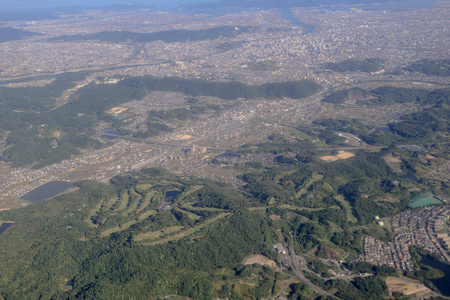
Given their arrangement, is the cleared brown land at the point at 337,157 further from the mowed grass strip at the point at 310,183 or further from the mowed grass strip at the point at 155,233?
the mowed grass strip at the point at 155,233

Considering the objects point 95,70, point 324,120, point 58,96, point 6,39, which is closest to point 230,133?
point 324,120

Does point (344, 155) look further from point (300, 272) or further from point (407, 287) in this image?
point (407, 287)

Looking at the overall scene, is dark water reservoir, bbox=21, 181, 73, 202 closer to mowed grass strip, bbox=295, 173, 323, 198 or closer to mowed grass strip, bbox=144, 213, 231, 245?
mowed grass strip, bbox=144, 213, 231, 245

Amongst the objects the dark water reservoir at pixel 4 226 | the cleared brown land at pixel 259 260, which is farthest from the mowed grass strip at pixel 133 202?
the cleared brown land at pixel 259 260

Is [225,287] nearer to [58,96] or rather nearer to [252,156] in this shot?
[252,156]

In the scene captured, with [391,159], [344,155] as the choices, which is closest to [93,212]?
[344,155]

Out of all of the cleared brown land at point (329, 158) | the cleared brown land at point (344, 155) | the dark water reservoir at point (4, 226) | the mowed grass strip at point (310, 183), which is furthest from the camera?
the cleared brown land at point (344, 155)
